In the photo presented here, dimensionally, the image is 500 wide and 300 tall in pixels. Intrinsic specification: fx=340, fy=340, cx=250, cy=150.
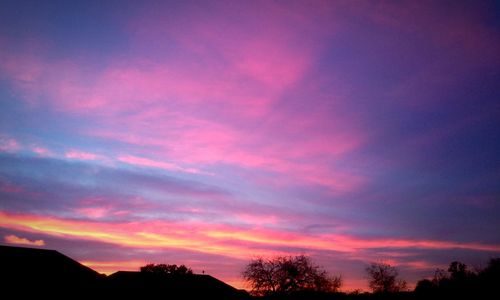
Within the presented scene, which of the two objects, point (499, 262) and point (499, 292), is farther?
point (499, 262)

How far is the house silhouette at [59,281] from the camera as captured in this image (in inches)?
1222

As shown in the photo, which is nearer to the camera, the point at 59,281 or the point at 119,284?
the point at 59,281

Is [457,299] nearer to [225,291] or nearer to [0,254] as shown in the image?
[225,291]

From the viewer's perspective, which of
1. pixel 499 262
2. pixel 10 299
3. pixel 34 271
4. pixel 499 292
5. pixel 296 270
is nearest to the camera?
pixel 10 299

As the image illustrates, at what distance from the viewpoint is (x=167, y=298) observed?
143ft

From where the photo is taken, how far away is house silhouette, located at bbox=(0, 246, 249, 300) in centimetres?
3105

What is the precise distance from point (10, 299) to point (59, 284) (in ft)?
14.0

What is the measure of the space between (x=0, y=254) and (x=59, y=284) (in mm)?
6468

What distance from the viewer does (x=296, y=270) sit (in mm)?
78062

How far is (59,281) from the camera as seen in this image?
108ft

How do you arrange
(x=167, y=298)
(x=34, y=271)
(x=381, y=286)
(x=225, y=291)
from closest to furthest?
(x=34, y=271) → (x=167, y=298) → (x=225, y=291) → (x=381, y=286)

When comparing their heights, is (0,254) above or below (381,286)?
above

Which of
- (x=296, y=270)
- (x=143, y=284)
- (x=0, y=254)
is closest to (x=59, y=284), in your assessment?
(x=0, y=254)

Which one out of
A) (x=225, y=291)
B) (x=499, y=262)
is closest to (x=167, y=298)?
(x=225, y=291)
